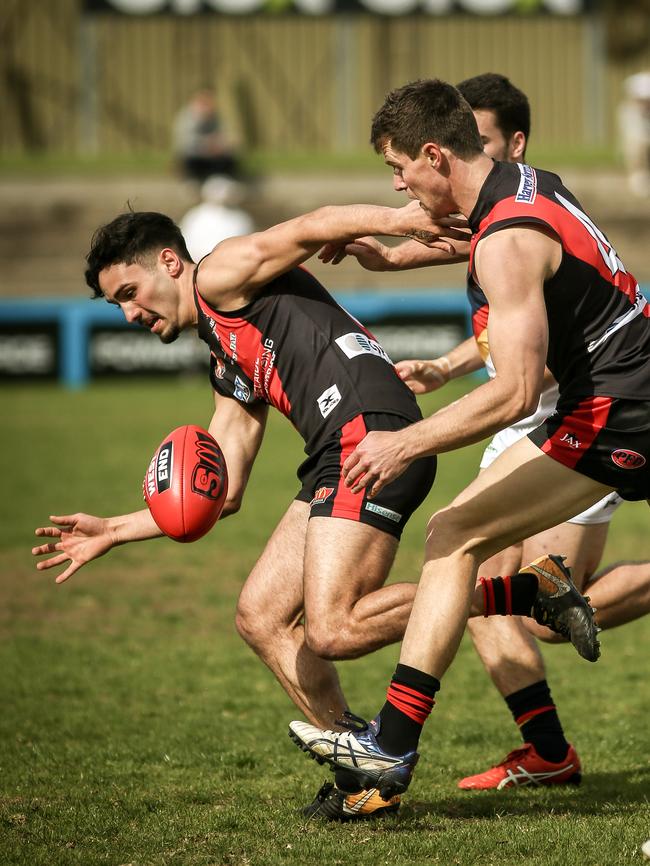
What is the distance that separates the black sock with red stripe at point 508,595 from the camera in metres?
4.78

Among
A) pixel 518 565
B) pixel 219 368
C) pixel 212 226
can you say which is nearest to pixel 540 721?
pixel 518 565

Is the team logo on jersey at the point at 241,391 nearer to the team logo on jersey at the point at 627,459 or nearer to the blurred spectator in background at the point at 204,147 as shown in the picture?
the team logo on jersey at the point at 627,459

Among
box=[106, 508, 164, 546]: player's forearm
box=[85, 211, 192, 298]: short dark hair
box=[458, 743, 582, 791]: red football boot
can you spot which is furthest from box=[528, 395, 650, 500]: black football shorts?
box=[85, 211, 192, 298]: short dark hair

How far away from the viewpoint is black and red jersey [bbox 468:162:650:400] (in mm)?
4406

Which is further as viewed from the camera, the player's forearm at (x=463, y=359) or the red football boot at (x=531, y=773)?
the player's forearm at (x=463, y=359)

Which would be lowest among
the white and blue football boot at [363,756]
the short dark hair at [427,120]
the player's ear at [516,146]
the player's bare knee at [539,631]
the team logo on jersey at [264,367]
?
the player's bare knee at [539,631]

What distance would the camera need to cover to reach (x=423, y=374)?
585 cm

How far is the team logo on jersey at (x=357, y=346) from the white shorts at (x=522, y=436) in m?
0.69

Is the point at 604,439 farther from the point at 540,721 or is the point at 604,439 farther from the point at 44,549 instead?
the point at 44,549

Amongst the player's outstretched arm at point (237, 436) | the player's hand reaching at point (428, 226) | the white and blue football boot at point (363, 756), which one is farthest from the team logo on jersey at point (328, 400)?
the white and blue football boot at point (363, 756)

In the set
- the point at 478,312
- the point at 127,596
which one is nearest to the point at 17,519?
the point at 127,596

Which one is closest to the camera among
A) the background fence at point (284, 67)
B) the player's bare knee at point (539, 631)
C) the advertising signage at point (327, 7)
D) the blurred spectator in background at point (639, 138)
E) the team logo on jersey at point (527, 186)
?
the team logo on jersey at point (527, 186)

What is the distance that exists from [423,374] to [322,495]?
3.77 feet

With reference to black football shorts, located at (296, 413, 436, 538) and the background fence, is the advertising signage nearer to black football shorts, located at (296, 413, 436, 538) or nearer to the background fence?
the background fence
